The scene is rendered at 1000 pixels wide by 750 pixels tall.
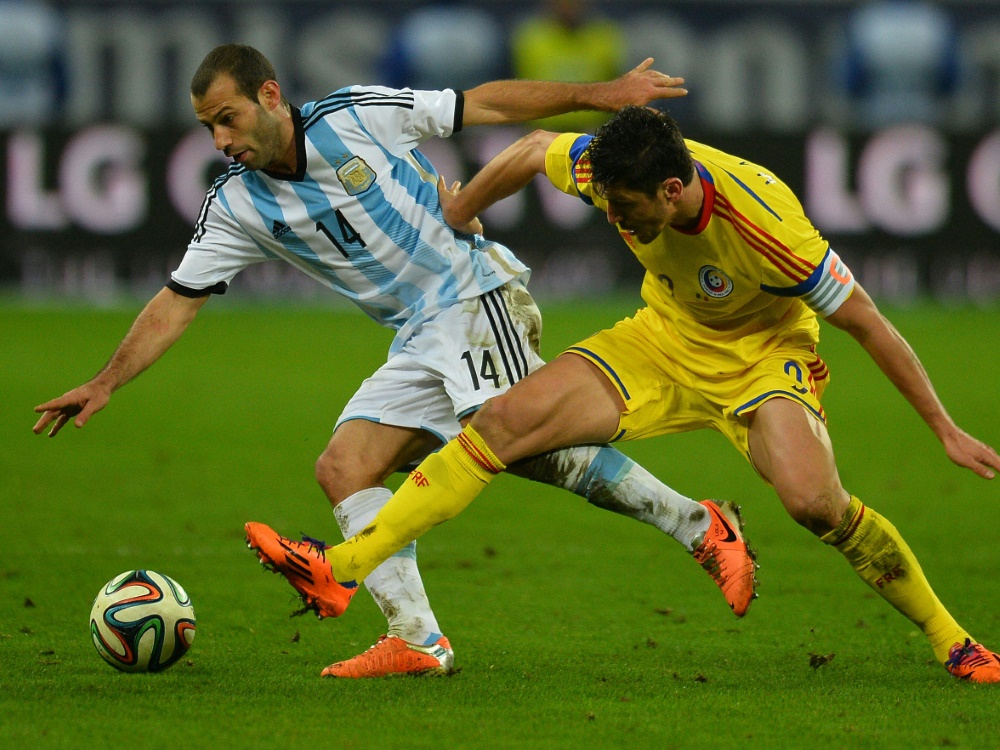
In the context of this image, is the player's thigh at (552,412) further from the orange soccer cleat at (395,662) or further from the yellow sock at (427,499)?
the orange soccer cleat at (395,662)

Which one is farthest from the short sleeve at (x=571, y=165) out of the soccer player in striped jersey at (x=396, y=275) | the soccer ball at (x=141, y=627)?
the soccer ball at (x=141, y=627)

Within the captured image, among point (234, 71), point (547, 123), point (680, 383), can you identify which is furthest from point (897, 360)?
point (547, 123)

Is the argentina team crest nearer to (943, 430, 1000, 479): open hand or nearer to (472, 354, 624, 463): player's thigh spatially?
(472, 354, 624, 463): player's thigh

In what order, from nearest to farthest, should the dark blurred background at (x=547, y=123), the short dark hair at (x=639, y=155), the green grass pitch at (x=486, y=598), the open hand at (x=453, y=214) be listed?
the green grass pitch at (x=486, y=598) → the short dark hair at (x=639, y=155) → the open hand at (x=453, y=214) → the dark blurred background at (x=547, y=123)

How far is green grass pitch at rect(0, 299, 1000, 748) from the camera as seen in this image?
4.17 m

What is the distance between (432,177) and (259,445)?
4.33 m

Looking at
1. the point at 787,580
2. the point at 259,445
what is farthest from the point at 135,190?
the point at 787,580

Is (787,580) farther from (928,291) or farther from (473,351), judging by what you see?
(928,291)

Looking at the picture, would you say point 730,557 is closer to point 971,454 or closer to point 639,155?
point 971,454

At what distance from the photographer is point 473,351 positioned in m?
5.13

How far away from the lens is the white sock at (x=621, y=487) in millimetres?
5066

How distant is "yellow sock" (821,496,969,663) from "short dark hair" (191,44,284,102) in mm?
2197

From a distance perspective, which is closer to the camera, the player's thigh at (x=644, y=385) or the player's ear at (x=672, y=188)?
the player's ear at (x=672, y=188)

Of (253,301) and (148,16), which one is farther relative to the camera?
(148,16)
